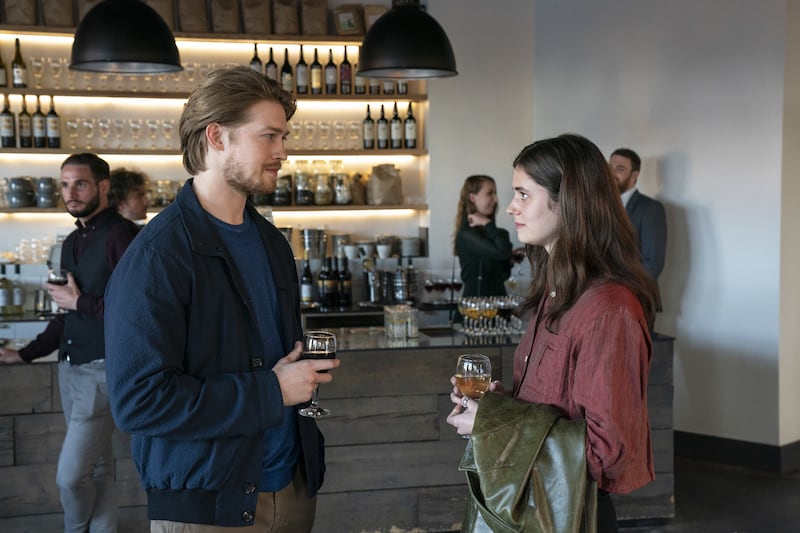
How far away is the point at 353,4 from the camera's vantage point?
702 cm

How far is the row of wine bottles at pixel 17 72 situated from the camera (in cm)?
649

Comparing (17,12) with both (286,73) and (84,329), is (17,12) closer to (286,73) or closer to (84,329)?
(286,73)

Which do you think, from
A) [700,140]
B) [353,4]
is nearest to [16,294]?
[353,4]

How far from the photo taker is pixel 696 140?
5.90 metres

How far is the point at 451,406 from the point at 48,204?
3750 mm

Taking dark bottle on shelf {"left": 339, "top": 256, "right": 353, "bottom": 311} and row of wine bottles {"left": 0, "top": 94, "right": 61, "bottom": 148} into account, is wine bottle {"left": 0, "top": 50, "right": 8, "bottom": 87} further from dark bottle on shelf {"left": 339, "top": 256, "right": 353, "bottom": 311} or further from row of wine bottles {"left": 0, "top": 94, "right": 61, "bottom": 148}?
dark bottle on shelf {"left": 339, "top": 256, "right": 353, "bottom": 311}

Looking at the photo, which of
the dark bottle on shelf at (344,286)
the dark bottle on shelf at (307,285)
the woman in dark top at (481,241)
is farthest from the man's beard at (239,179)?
the dark bottle on shelf at (344,286)

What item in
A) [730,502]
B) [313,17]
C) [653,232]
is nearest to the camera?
[730,502]

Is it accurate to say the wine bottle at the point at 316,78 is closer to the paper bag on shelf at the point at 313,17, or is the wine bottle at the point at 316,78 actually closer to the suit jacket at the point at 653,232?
the paper bag on shelf at the point at 313,17

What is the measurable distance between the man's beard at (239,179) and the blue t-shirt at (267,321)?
9 cm

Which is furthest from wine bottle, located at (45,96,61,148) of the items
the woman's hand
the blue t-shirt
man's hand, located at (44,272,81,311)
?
the woman's hand

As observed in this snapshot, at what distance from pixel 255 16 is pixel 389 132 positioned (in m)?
1.30

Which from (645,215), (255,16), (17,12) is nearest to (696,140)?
(645,215)

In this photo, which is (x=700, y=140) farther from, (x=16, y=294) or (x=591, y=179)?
(x=16, y=294)
